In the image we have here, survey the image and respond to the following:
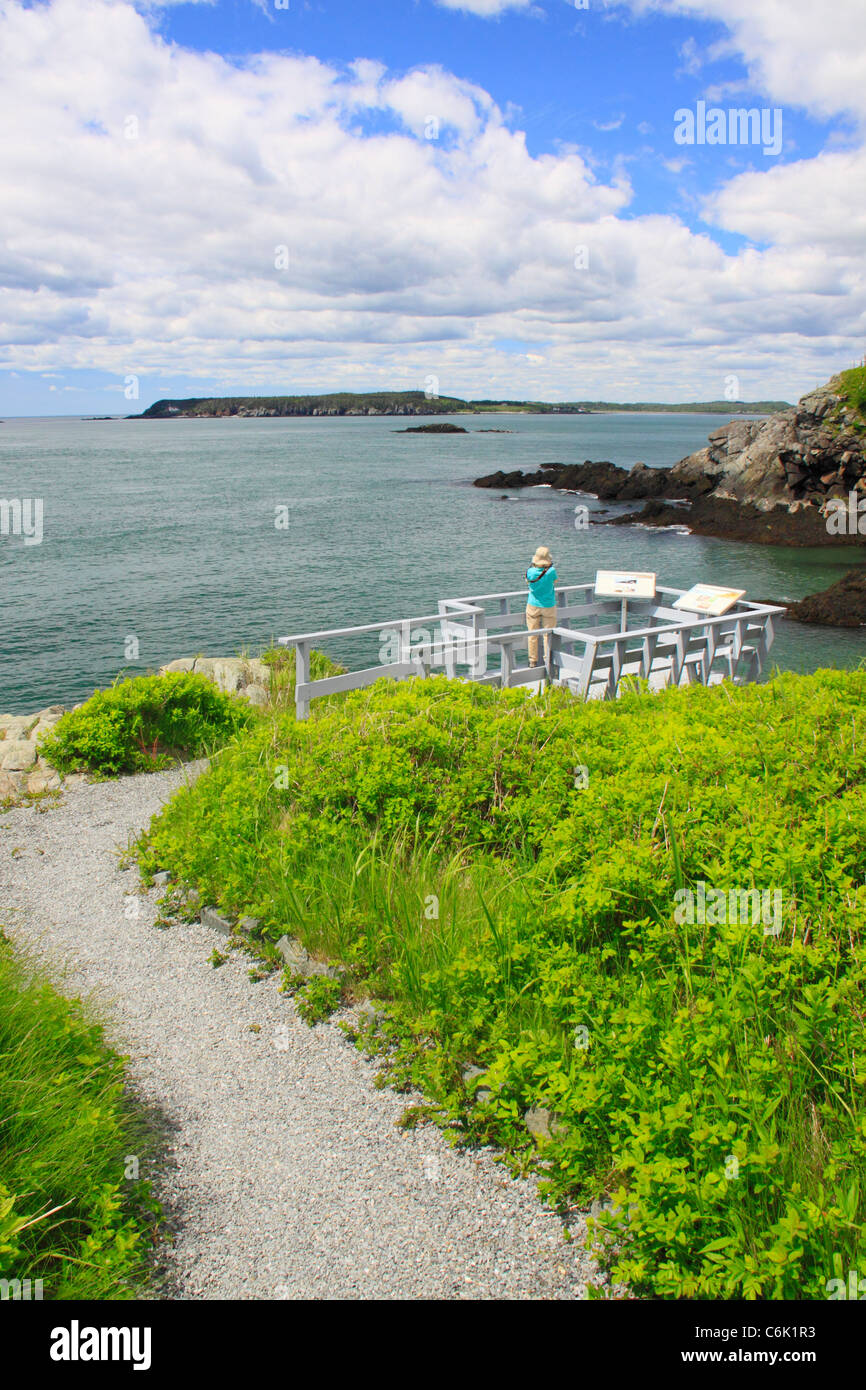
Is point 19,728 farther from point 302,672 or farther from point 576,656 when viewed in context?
point 576,656

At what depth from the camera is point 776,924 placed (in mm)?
4598

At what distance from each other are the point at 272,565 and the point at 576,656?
2794 cm

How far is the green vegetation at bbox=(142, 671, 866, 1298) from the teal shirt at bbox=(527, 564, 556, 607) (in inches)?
153

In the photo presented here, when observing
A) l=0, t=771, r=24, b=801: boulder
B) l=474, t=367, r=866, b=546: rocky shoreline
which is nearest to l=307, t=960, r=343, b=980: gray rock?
l=0, t=771, r=24, b=801: boulder

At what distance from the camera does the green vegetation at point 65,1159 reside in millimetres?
3492

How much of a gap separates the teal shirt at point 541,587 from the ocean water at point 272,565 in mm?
11473

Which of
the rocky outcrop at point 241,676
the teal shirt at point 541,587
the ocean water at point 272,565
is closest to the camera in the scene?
the teal shirt at point 541,587

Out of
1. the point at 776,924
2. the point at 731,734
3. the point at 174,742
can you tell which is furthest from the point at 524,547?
the point at 776,924

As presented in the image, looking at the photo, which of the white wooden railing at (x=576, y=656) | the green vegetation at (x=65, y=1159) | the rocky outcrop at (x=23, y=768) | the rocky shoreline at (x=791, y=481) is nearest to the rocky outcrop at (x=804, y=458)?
the rocky shoreline at (x=791, y=481)

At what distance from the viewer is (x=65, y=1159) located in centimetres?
386

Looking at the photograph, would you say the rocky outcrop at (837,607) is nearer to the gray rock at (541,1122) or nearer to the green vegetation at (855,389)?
the green vegetation at (855,389)

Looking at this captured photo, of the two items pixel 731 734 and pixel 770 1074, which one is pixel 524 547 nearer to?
pixel 731 734
